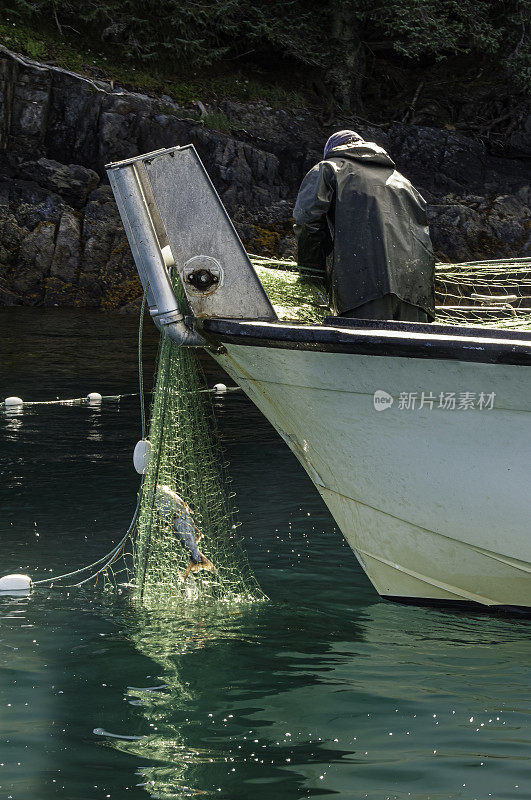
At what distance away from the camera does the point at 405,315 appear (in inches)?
192

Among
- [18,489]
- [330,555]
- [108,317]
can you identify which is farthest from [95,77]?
[330,555]

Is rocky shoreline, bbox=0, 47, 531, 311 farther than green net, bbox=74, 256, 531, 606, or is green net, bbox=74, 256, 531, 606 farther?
rocky shoreline, bbox=0, 47, 531, 311

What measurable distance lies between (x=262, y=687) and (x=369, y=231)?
7.45 ft

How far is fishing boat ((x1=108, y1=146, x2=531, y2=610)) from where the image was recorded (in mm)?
4031

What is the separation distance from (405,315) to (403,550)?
3.94 feet

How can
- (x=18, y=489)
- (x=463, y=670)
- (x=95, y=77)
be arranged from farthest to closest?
1. (x=95, y=77)
2. (x=18, y=489)
3. (x=463, y=670)

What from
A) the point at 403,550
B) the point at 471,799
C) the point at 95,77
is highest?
the point at 95,77

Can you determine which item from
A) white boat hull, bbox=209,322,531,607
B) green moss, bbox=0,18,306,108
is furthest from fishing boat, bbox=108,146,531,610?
green moss, bbox=0,18,306,108

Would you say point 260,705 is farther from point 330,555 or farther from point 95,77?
point 95,77

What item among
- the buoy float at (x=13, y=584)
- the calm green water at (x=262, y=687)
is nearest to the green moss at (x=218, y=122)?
the calm green water at (x=262, y=687)

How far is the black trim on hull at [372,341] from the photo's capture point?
3.76 m

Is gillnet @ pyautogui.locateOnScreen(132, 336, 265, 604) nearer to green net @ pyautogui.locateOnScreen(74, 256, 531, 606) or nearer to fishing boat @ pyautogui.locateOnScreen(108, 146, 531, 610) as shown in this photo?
green net @ pyautogui.locateOnScreen(74, 256, 531, 606)

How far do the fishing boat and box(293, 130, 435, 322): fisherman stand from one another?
15.8 inches

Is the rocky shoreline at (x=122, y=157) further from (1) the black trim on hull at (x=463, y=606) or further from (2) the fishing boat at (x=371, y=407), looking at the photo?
(1) the black trim on hull at (x=463, y=606)
